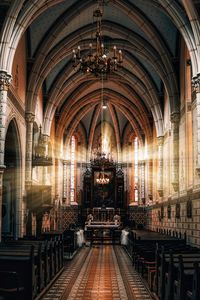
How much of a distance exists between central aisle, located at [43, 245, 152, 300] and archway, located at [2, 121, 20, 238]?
3.59 metres

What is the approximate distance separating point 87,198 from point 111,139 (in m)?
5.35

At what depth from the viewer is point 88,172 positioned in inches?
1451

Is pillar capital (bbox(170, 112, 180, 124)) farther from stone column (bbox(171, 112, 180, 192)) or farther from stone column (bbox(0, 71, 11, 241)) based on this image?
stone column (bbox(0, 71, 11, 241))

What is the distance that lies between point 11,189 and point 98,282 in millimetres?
9068

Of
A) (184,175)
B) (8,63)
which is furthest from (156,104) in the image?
(8,63)

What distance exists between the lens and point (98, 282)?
12.4m

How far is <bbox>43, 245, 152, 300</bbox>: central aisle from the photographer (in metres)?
10.5

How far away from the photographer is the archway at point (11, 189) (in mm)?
19969

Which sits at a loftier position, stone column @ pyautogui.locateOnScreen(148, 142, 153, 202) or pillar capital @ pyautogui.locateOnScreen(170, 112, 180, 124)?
pillar capital @ pyautogui.locateOnScreen(170, 112, 180, 124)

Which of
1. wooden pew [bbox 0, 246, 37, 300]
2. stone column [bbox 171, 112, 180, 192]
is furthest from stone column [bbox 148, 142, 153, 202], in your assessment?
wooden pew [bbox 0, 246, 37, 300]

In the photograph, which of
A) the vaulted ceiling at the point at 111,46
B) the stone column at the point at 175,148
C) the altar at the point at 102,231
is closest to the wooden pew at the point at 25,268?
the vaulted ceiling at the point at 111,46

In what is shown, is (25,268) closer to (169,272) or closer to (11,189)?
(169,272)

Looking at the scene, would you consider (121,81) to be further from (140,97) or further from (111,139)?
(111,139)

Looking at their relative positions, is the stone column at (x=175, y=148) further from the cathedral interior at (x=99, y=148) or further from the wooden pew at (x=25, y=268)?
the wooden pew at (x=25, y=268)
